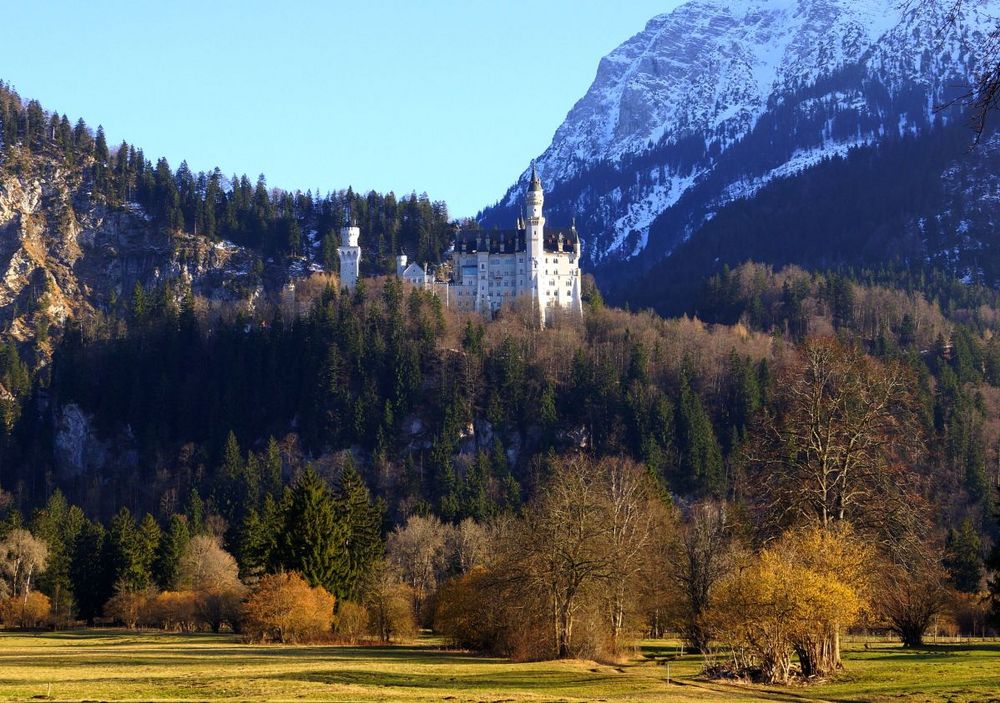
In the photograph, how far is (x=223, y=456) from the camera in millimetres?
198250

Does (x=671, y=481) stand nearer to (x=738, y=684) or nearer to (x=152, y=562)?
(x=152, y=562)

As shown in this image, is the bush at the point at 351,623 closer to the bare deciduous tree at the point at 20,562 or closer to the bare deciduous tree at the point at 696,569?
the bare deciduous tree at the point at 696,569

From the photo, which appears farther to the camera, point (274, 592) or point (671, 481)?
point (671, 481)

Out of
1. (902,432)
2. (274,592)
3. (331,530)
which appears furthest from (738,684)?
(331,530)

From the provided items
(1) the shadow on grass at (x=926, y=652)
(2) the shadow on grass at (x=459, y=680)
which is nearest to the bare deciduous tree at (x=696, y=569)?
(1) the shadow on grass at (x=926, y=652)

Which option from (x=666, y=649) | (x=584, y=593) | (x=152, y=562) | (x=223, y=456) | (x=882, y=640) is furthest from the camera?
(x=223, y=456)

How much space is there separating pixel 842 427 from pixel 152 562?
88.4 metres

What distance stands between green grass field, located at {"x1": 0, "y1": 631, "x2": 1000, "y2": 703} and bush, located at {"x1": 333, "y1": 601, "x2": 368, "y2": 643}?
1393cm

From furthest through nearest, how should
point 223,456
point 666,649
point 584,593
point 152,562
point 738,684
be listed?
point 223,456, point 152,562, point 666,649, point 584,593, point 738,684

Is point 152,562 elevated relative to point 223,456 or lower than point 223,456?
lower

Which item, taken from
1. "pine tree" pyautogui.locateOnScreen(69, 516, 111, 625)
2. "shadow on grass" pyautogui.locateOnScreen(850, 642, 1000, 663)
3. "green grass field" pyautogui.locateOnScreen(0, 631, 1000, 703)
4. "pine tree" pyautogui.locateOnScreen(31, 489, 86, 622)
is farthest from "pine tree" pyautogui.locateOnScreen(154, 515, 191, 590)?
"shadow on grass" pyautogui.locateOnScreen(850, 642, 1000, 663)

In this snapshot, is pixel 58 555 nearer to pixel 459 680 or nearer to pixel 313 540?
pixel 313 540

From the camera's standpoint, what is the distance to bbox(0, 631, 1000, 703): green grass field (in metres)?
49.8

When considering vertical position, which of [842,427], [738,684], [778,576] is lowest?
[738,684]
